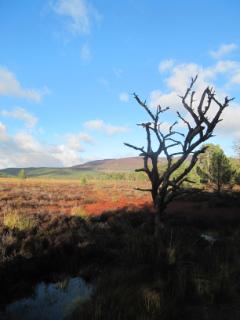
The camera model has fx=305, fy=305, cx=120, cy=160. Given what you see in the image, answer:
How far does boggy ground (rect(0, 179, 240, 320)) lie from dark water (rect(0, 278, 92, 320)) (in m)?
0.28

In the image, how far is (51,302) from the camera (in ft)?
19.1

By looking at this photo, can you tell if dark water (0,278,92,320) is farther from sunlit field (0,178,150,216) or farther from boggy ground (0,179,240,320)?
sunlit field (0,178,150,216)

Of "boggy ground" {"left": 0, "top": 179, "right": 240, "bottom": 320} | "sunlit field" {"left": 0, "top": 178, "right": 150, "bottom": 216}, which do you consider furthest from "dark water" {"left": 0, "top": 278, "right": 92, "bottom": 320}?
"sunlit field" {"left": 0, "top": 178, "right": 150, "bottom": 216}

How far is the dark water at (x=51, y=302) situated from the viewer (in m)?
5.21

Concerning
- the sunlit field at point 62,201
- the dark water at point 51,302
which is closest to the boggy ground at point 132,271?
the dark water at point 51,302

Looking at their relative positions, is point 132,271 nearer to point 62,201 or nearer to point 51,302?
point 51,302

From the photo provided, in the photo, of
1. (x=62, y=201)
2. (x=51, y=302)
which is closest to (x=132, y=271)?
(x=51, y=302)

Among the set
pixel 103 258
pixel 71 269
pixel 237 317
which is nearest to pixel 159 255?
pixel 103 258

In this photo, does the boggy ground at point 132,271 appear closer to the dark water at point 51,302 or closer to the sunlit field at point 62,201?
the dark water at point 51,302

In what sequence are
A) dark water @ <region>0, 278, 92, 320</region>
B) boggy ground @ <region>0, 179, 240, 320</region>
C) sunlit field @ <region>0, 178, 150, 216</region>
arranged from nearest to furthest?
1. boggy ground @ <region>0, 179, 240, 320</region>
2. dark water @ <region>0, 278, 92, 320</region>
3. sunlit field @ <region>0, 178, 150, 216</region>

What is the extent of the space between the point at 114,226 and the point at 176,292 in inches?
293

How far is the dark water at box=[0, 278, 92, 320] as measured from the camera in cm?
521

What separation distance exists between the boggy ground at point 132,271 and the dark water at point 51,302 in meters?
0.28

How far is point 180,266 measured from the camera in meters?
7.09
